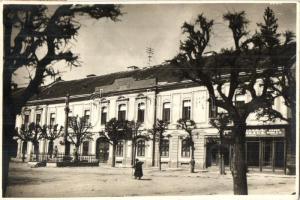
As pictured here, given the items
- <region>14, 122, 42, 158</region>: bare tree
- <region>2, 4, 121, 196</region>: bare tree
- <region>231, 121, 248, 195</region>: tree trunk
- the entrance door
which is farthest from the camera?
the entrance door

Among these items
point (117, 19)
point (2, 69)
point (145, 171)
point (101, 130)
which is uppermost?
point (117, 19)

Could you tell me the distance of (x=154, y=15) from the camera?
389 inches

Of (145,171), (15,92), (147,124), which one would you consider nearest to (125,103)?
(147,124)

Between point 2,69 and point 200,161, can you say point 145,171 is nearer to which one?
point 200,161

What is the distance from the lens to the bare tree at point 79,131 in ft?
34.3

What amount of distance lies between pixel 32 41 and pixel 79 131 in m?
1.76

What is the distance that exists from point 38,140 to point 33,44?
163cm

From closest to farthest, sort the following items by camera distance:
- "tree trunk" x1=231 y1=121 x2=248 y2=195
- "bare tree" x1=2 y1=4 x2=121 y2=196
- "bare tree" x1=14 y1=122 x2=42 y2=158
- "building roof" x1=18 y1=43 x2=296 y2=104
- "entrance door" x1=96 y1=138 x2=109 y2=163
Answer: "bare tree" x1=2 y1=4 x2=121 y2=196, "tree trunk" x1=231 y1=121 x2=248 y2=195, "bare tree" x1=14 y1=122 x2=42 y2=158, "building roof" x1=18 y1=43 x2=296 y2=104, "entrance door" x1=96 y1=138 x2=109 y2=163

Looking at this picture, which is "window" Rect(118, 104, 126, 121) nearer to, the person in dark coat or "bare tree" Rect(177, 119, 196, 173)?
the person in dark coat

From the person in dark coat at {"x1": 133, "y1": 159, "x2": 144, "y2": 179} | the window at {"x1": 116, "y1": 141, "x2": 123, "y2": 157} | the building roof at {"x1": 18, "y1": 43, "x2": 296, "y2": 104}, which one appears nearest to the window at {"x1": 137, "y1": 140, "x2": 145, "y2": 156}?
the person in dark coat at {"x1": 133, "y1": 159, "x2": 144, "y2": 179}

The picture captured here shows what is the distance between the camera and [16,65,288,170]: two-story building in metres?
10.4

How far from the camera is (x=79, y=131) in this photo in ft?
34.4

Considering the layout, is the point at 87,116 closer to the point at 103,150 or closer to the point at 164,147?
the point at 103,150

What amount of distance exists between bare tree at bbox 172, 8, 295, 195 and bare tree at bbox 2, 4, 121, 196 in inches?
53.9
